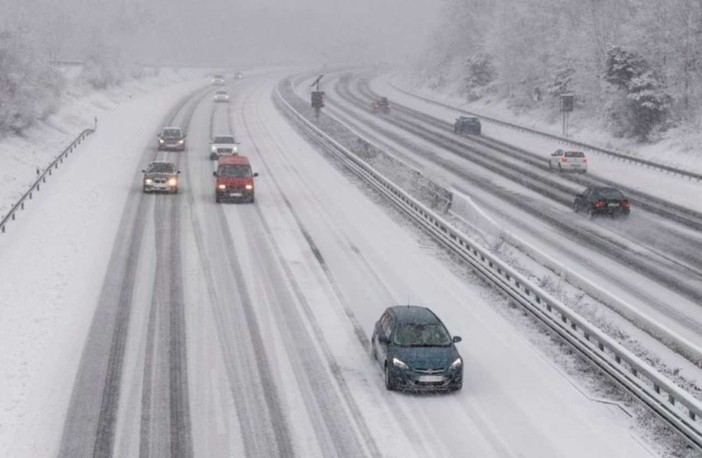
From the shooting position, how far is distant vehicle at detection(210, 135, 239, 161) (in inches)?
1964

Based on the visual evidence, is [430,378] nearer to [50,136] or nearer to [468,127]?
[50,136]

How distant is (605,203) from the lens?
122ft

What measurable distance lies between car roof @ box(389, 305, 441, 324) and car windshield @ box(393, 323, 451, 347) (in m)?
0.14

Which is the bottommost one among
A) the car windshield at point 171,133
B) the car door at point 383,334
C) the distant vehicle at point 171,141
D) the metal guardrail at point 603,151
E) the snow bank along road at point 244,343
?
the metal guardrail at point 603,151

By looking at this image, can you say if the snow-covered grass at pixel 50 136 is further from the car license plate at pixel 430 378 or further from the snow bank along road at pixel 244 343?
the car license plate at pixel 430 378

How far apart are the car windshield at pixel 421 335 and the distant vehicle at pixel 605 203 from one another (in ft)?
66.5

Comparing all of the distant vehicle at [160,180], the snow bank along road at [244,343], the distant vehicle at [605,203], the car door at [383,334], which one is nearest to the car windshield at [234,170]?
the snow bank along road at [244,343]

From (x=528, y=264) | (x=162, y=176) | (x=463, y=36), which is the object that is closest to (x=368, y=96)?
(x=463, y=36)

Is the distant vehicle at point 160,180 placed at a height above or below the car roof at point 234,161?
below

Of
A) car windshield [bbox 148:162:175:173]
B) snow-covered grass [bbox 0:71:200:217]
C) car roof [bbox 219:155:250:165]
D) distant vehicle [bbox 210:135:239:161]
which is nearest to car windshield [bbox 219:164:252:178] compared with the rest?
car roof [bbox 219:155:250:165]

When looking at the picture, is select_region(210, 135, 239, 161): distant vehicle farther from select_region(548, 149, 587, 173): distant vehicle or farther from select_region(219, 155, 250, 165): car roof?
select_region(548, 149, 587, 173): distant vehicle

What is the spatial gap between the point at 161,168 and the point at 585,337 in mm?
24247

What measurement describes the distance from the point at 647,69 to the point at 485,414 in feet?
160

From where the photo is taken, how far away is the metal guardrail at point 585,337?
16.1 metres
